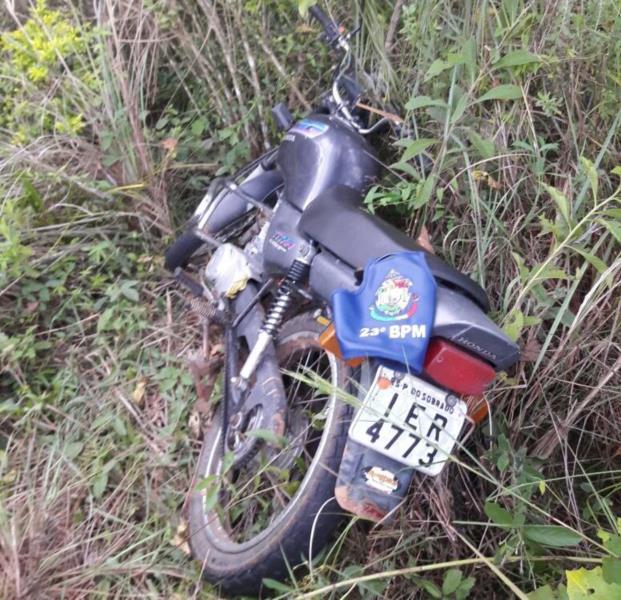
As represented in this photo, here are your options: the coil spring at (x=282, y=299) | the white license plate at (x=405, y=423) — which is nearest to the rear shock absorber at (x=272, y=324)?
the coil spring at (x=282, y=299)

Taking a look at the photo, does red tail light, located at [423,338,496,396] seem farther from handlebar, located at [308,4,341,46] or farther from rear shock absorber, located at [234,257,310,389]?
handlebar, located at [308,4,341,46]

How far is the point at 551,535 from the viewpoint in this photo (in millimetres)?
1571

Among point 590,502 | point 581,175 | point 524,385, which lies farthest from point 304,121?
point 590,502

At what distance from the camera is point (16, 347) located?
103 inches

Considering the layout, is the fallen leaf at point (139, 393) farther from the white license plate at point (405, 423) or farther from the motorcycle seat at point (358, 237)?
the white license plate at point (405, 423)

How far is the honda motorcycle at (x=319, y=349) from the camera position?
1677 mm

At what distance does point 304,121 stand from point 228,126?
0.74 m

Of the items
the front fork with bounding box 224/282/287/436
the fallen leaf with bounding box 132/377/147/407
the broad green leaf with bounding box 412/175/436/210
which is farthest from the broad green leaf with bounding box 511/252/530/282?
the fallen leaf with bounding box 132/377/147/407

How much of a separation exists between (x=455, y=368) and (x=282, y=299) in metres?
0.68

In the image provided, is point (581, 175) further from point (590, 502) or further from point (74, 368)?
point (74, 368)

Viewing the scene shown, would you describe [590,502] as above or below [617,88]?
below

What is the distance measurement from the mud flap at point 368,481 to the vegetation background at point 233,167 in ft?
0.48

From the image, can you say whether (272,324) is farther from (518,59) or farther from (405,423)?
(518,59)

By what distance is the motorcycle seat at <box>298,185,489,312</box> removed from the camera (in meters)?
1.83
